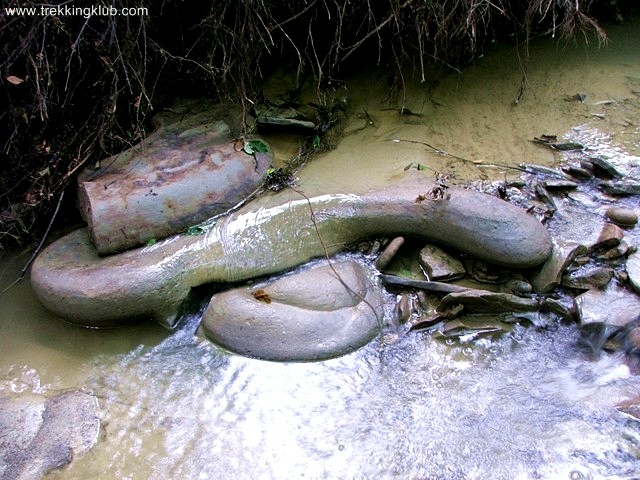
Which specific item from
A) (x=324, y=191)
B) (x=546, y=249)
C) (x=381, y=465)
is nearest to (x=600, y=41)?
(x=546, y=249)

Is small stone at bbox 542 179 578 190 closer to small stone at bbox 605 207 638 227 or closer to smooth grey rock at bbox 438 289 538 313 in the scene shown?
small stone at bbox 605 207 638 227

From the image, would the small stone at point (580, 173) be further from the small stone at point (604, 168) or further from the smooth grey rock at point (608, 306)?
the smooth grey rock at point (608, 306)

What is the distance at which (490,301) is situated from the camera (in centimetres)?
303

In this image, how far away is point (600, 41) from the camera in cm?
417

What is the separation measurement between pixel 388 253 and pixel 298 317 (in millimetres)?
682

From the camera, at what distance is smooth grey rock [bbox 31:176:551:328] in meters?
3.10

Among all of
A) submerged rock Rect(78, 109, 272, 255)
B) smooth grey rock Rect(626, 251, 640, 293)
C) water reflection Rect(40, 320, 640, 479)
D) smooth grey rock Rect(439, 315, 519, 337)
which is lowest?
water reflection Rect(40, 320, 640, 479)

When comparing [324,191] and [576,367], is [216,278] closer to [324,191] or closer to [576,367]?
[324,191]

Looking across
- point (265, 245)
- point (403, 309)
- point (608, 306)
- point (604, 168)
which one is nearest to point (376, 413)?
point (403, 309)

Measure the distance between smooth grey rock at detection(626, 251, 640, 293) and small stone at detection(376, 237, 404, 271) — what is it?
1.24 m

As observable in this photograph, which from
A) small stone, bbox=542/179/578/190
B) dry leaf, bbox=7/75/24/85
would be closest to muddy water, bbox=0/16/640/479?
small stone, bbox=542/179/578/190

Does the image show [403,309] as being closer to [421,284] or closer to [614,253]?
[421,284]

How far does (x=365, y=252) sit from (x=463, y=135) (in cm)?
116

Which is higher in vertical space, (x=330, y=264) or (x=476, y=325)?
(x=330, y=264)
